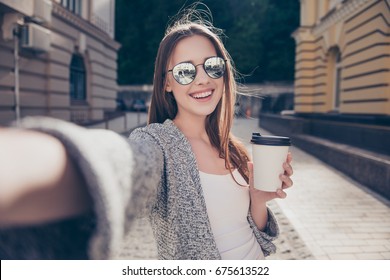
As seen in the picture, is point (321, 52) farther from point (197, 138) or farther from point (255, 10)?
point (255, 10)

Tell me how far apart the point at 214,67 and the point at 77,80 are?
12.9m

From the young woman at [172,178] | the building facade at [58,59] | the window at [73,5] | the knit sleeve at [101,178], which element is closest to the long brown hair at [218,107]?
the young woman at [172,178]

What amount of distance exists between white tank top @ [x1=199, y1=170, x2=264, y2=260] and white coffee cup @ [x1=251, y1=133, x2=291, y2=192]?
0.16 metres

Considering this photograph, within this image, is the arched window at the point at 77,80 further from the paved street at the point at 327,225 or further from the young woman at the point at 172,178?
the young woman at the point at 172,178

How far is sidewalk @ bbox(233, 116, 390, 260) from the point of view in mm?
3379

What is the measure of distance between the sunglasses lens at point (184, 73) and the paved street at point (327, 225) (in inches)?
33.4

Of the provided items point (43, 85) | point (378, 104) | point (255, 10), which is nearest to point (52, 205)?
point (378, 104)

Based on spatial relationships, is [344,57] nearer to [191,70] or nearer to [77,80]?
[77,80]

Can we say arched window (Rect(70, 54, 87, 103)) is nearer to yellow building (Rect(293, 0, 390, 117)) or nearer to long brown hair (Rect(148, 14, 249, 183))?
yellow building (Rect(293, 0, 390, 117))

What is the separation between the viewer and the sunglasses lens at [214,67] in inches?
59.2

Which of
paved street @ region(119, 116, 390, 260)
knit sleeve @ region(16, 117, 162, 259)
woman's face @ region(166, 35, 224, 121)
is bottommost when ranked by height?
paved street @ region(119, 116, 390, 260)

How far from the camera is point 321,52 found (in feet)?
42.4

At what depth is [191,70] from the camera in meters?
1.48

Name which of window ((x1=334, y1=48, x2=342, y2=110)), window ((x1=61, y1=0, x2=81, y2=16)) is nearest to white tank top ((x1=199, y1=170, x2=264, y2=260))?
window ((x1=61, y1=0, x2=81, y2=16))
